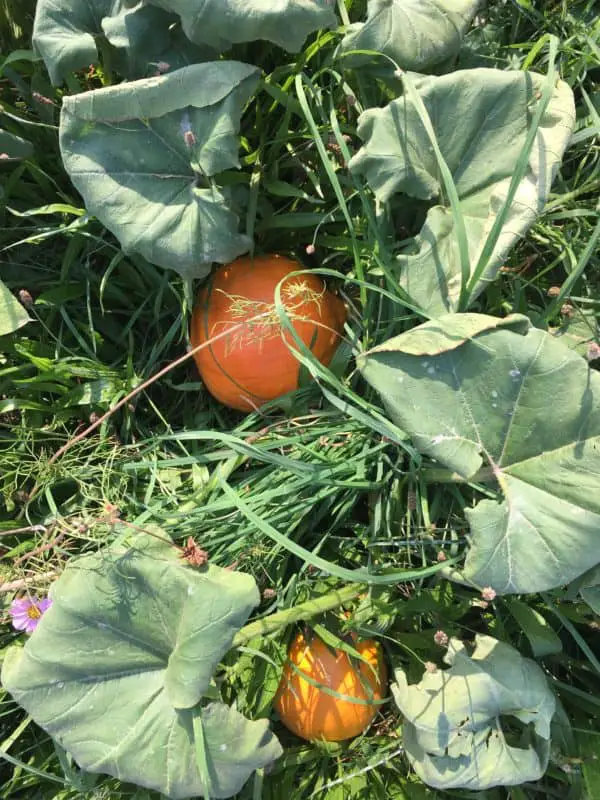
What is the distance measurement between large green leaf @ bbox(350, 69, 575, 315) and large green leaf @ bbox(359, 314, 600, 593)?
0.62 feet

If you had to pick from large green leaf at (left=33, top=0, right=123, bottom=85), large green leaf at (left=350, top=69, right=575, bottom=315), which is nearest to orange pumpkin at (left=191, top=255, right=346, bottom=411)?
large green leaf at (left=350, top=69, right=575, bottom=315)

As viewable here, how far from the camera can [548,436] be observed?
1340mm

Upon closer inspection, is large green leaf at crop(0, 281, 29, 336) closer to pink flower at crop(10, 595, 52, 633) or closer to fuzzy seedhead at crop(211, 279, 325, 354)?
fuzzy seedhead at crop(211, 279, 325, 354)

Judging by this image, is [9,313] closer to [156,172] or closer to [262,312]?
[156,172]

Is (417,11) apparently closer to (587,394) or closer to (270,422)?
(587,394)

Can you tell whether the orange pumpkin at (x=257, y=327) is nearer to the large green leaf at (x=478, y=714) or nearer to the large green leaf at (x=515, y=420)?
the large green leaf at (x=515, y=420)

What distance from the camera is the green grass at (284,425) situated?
164 cm

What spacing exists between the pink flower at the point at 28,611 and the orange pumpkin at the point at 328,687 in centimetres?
59

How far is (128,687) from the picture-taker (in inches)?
60.2

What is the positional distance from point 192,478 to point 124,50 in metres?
0.99

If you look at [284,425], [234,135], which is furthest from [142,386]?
[234,135]

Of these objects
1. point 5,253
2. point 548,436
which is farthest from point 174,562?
point 5,253

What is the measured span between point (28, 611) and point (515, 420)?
1.14m

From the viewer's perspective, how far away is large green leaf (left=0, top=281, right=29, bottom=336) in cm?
170
